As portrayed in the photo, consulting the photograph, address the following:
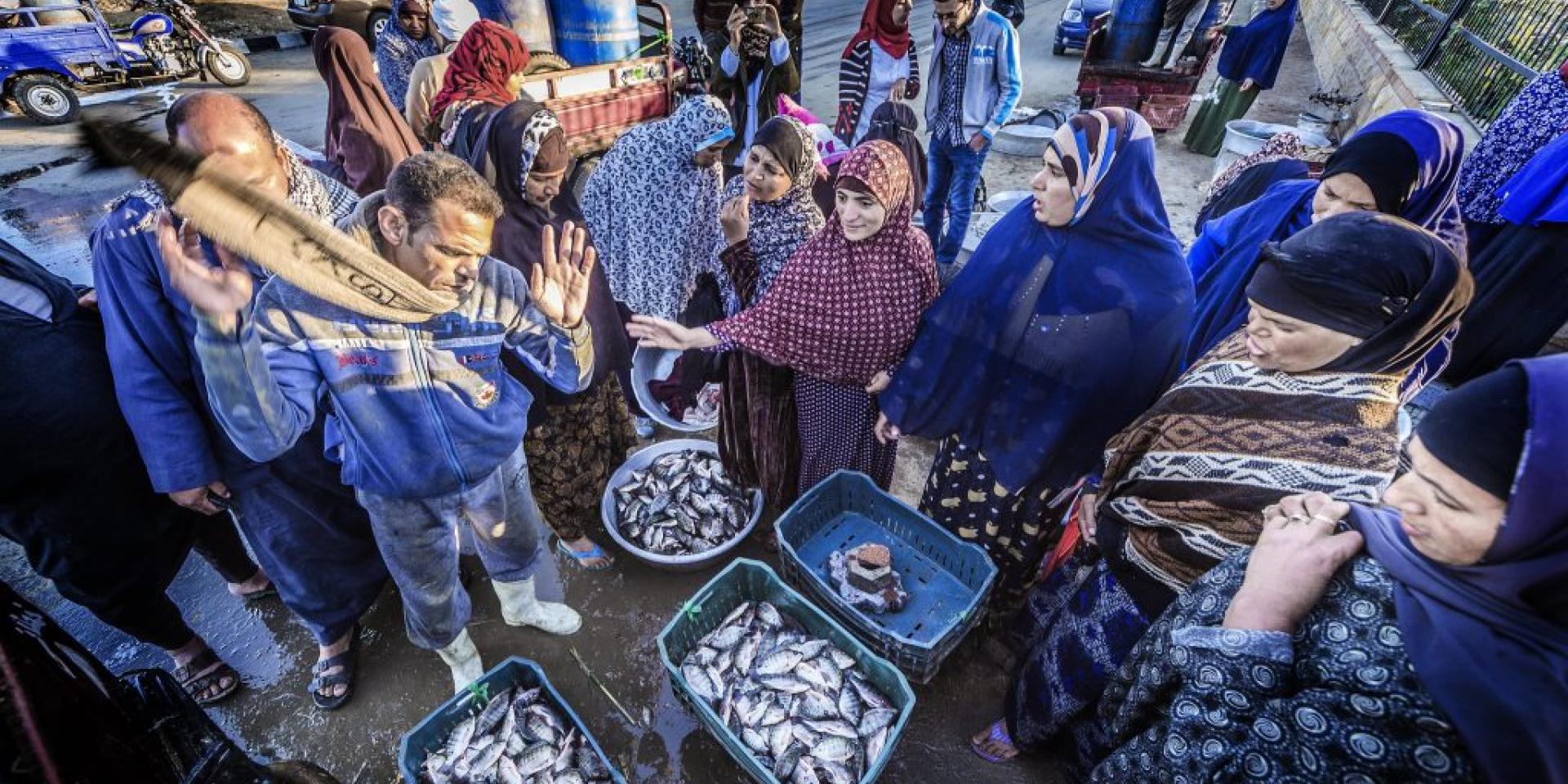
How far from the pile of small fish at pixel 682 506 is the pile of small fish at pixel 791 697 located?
72cm

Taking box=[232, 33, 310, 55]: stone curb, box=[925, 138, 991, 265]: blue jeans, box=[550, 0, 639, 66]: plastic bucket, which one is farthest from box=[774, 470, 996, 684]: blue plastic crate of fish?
box=[232, 33, 310, 55]: stone curb

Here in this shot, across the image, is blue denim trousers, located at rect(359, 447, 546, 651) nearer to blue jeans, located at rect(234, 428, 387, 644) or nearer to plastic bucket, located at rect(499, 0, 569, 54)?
blue jeans, located at rect(234, 428, 387, 644)

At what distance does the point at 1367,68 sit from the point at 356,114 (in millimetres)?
13505

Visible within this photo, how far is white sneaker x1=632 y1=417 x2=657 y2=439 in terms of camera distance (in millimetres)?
4547

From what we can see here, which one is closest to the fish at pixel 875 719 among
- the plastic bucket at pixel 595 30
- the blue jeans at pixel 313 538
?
the blue jeans at pixel 313 538

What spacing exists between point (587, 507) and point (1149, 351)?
114 inches

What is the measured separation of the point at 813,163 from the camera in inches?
124

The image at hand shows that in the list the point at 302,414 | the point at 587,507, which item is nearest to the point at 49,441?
the point at 302,414

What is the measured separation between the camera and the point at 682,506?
11.7 feet

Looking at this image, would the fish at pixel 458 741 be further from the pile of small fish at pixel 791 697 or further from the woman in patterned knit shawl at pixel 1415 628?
the woman in patterned knit shawl at pixel 1415 628

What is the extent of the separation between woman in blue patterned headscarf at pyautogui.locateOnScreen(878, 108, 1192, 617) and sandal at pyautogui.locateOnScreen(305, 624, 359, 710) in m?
2.89

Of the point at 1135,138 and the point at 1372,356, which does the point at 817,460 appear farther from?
the point at 1372,356

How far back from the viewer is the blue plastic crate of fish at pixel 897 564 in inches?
104

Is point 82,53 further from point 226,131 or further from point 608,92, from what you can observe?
point 226,131
